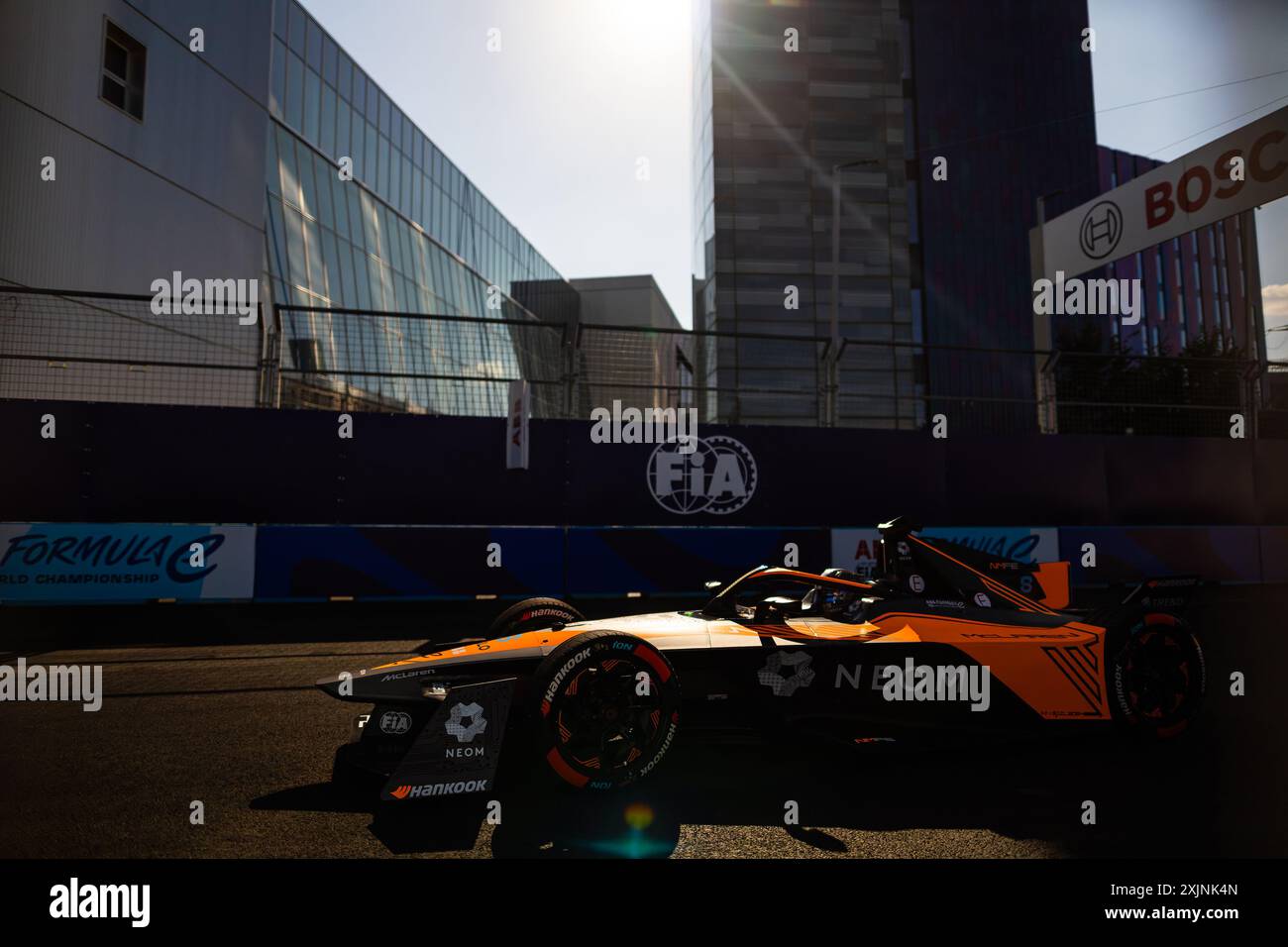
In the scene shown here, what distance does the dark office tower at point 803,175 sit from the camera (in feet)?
102

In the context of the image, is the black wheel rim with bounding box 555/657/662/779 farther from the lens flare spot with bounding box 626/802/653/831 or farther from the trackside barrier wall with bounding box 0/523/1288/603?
the trackside barrier wall with bounding box 0/523/1288/603

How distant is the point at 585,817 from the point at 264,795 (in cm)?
149

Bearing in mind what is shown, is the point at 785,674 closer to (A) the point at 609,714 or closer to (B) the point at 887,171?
(A) the point at 609,714

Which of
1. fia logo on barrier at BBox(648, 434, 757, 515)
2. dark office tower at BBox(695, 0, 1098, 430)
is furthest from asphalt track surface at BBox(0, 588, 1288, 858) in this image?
dark office tower at BBox(695, 0, 1098, 430)

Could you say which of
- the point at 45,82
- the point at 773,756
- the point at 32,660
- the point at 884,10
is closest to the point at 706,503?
the point at 773,756

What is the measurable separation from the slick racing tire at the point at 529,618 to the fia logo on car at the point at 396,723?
3.53ft

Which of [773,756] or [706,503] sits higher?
[706,503]

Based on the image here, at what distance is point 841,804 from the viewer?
360cm

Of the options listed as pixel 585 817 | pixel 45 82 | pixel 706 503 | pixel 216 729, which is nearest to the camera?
pixel 585 817

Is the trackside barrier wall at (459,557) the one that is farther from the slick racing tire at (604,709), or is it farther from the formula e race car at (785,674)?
the slick racing tire at (604,709)

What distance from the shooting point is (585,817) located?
11.4ft

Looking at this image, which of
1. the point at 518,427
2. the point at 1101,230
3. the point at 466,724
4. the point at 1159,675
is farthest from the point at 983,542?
the point at 466,724

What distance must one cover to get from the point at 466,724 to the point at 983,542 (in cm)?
931

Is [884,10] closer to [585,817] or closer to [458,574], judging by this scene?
[458,574]
